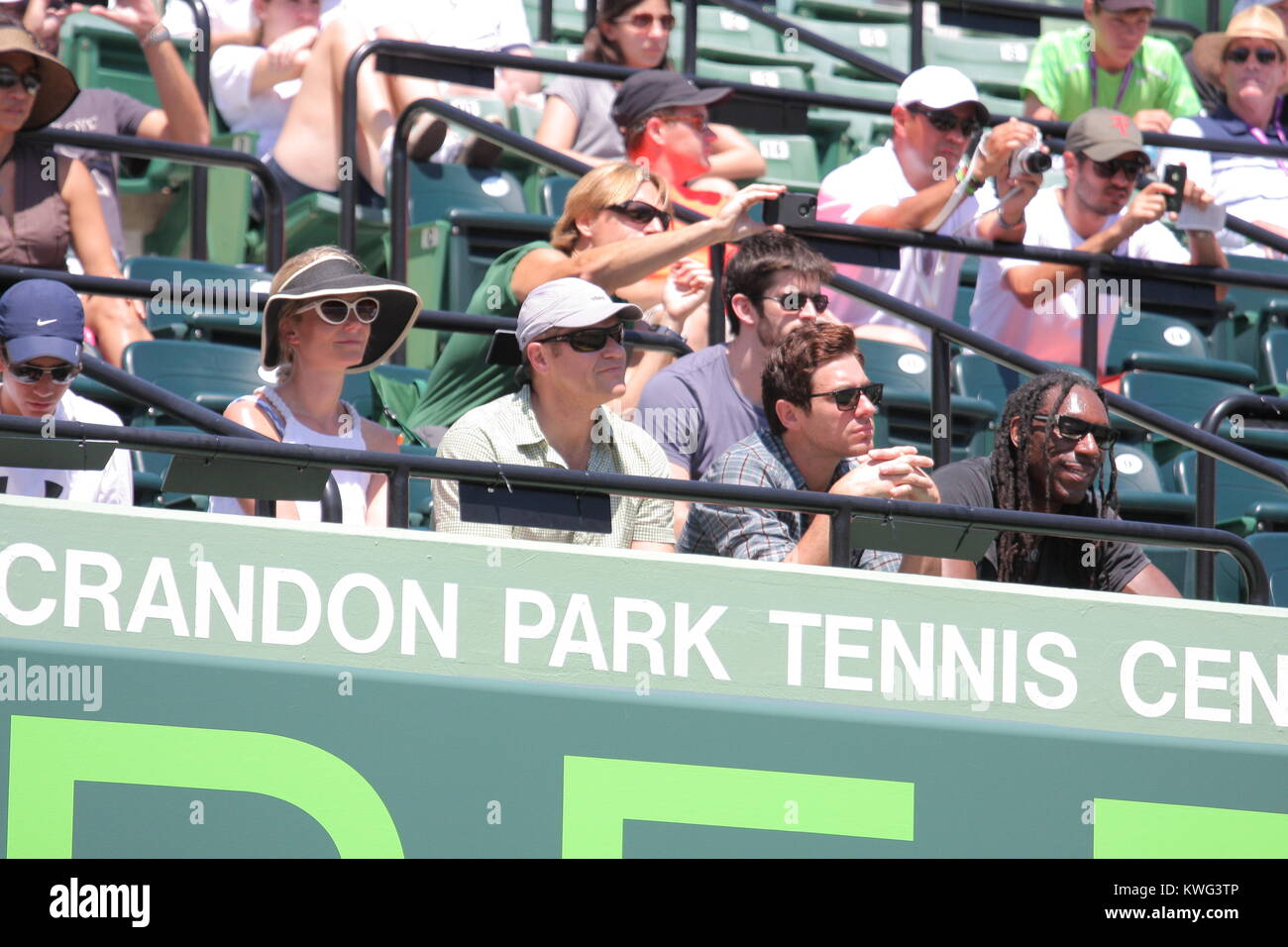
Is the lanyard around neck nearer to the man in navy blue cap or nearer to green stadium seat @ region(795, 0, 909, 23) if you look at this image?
green stadium seat @ region(795, 0, 909, 23)

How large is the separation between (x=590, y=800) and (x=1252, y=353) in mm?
4119

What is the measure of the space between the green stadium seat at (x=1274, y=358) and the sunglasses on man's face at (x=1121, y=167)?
0.90m

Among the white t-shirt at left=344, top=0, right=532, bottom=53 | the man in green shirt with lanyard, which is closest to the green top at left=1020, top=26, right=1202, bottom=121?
the man in green shirt with lanyard

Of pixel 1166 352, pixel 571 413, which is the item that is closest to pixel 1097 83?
pixel 1166 352

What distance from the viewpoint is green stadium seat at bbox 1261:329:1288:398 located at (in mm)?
7438

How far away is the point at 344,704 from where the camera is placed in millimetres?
4277

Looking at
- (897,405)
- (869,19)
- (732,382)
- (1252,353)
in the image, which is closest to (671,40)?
(869,19)

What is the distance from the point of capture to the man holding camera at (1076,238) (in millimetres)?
6750

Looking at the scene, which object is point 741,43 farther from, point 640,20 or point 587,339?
point 587,339

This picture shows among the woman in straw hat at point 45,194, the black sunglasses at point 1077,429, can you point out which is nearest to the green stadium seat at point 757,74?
the woman in straw hat at point 45,194

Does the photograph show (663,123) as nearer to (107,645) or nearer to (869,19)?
(107,645)

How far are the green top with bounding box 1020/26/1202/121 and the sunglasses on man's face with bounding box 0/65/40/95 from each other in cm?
397
